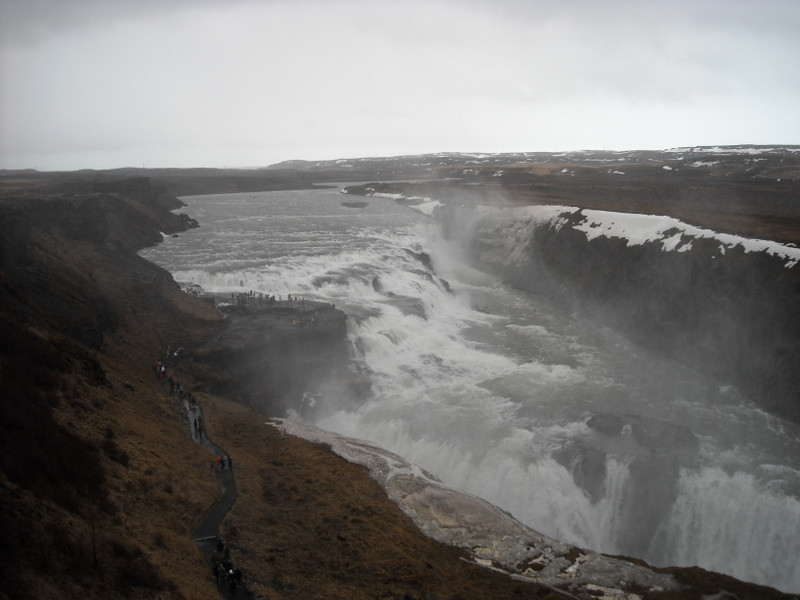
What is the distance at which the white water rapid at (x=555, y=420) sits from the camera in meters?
16.6

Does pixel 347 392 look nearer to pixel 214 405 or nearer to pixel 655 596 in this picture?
pixel 214 405

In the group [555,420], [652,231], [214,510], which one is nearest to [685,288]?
[652,231]

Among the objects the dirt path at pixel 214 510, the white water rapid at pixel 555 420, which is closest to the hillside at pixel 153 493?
the dirt path at pixel 214 510

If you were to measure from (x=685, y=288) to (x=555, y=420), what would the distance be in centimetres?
1446

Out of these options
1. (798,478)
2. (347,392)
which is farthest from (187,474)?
(798,478)

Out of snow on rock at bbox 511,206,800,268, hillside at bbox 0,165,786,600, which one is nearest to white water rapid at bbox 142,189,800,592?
hillside at bbox 0,165,786,600

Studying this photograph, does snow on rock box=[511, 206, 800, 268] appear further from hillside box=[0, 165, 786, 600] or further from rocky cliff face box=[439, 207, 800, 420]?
hillside box=[0, 165, 786, 600]

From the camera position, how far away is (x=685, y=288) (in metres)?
30.4

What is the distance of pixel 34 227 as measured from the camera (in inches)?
1199

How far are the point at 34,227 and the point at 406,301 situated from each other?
71.7ft

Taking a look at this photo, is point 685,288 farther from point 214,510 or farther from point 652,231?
point 214,510

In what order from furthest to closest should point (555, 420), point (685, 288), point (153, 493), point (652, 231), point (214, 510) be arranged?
point (652, 231), point (685, 288), point (555, 420), point (214, 510), point (153, 493)

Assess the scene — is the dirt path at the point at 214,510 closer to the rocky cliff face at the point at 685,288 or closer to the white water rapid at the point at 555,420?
the white water rapid at the point at 555,420

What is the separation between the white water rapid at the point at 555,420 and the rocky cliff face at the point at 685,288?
145 centimetres
